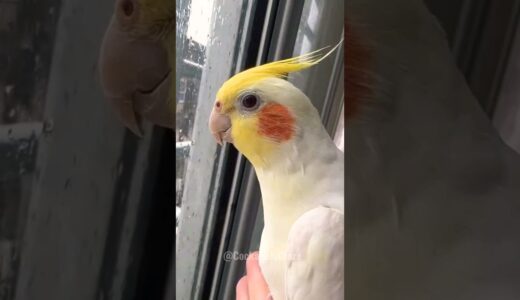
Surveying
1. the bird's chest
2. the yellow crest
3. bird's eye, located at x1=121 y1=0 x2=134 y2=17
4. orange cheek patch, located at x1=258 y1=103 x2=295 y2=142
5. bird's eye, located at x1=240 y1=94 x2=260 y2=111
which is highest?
bird's eye, located at x1=121 y1=0 x2=134 y2=17

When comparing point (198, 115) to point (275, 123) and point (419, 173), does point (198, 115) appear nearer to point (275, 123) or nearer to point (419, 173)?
point (275, 123)

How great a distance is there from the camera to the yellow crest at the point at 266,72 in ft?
1.91

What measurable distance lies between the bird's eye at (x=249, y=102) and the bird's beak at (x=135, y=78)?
12 centimetres

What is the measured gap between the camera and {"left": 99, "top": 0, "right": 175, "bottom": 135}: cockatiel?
1.50ft

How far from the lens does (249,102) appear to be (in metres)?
0.60

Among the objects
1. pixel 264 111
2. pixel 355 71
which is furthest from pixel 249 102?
pixel 355 71

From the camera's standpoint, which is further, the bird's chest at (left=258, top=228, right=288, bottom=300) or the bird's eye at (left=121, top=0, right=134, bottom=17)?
the bird's chest at (left=258, top=228, right=288, bottom=300)

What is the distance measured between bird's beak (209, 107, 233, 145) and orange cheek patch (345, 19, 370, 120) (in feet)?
0.45

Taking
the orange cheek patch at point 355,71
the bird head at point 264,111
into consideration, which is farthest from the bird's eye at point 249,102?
the orange cheek patch at point 355,71

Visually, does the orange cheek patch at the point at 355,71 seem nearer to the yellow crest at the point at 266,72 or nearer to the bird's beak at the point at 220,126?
the yellow crest at the point at 266,72

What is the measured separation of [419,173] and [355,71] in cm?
13

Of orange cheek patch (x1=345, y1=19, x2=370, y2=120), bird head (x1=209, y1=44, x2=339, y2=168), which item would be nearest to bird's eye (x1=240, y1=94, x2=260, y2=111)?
bird head (x1=209, y1=44, x2=339, y2=168)

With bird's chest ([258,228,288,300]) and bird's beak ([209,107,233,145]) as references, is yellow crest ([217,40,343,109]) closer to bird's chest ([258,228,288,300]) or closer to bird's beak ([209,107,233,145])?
bird's beak ([209,107,233,145])

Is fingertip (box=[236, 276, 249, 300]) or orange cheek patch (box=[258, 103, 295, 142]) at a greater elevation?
orange cheek patch (box=[258, 103, 295, 142])
